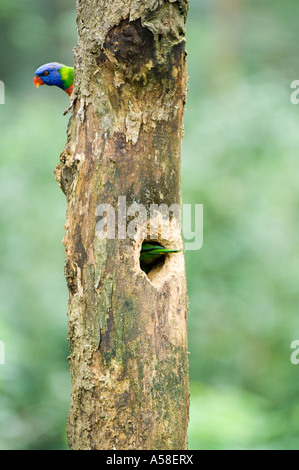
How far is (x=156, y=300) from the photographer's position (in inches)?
83.2

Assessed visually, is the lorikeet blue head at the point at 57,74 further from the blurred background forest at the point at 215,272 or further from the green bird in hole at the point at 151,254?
the green bird in hole at the point at 151,254

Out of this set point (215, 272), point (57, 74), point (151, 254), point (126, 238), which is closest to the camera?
point (126, 238)

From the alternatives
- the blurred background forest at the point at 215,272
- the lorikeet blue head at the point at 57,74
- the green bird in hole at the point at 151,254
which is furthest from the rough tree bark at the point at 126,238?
the blurred background forest at the point at 215,272

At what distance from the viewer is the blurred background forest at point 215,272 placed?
4.44 meters

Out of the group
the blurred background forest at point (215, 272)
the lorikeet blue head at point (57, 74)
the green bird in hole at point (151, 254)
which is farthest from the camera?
the blurred background forest at point (215, 272)

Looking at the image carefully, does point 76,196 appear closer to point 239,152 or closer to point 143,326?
point 143,326

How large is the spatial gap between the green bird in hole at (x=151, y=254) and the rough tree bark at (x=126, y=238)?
4.3 inches

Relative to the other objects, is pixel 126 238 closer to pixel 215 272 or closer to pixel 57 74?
pixel 57 74

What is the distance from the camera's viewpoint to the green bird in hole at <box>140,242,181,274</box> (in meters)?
2.22

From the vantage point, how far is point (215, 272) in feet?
16.1

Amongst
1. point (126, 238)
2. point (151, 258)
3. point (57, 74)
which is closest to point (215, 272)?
point (57, 74)

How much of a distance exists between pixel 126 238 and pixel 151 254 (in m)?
0.22

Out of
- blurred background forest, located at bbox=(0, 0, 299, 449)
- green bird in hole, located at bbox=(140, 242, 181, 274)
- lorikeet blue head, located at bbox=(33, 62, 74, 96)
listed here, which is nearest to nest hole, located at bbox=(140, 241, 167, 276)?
green bird in hole, located at bbox=(140, 242, 181, 274)

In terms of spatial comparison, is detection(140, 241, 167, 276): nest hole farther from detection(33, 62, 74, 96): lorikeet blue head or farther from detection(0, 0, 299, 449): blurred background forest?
detection(0, 0, 299, 449): blurred background forest
